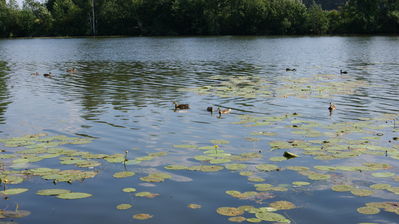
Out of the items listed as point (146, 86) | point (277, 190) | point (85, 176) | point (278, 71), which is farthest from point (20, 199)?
→ point (278, 71)

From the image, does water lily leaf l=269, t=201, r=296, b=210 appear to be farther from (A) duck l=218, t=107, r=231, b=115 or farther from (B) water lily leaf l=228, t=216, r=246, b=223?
(A) duck l=218, t=107, r=231, b=115

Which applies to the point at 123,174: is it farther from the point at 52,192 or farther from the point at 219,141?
the point at 219,141

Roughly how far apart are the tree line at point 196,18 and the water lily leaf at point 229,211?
108425mm

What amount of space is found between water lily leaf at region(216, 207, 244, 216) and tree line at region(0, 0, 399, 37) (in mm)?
108425

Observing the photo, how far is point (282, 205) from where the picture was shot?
7.37m

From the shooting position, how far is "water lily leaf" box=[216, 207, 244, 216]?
281 inches

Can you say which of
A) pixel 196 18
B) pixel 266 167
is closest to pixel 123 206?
pixel 266 167

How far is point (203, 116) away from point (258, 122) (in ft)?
6.84

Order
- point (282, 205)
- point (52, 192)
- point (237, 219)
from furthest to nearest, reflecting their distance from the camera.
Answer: point (52, 192) < point (282, 205) < point (237, 219)

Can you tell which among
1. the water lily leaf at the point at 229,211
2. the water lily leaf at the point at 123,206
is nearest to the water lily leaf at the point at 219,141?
the water lily leaf at the point at 229,211

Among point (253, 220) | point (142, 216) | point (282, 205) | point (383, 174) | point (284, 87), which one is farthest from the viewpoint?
point (284, 87)

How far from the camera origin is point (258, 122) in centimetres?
1412

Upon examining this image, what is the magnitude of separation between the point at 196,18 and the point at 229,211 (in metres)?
123

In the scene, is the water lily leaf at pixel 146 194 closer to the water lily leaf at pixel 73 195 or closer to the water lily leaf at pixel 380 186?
the water lily leaf at pixel 73 195
